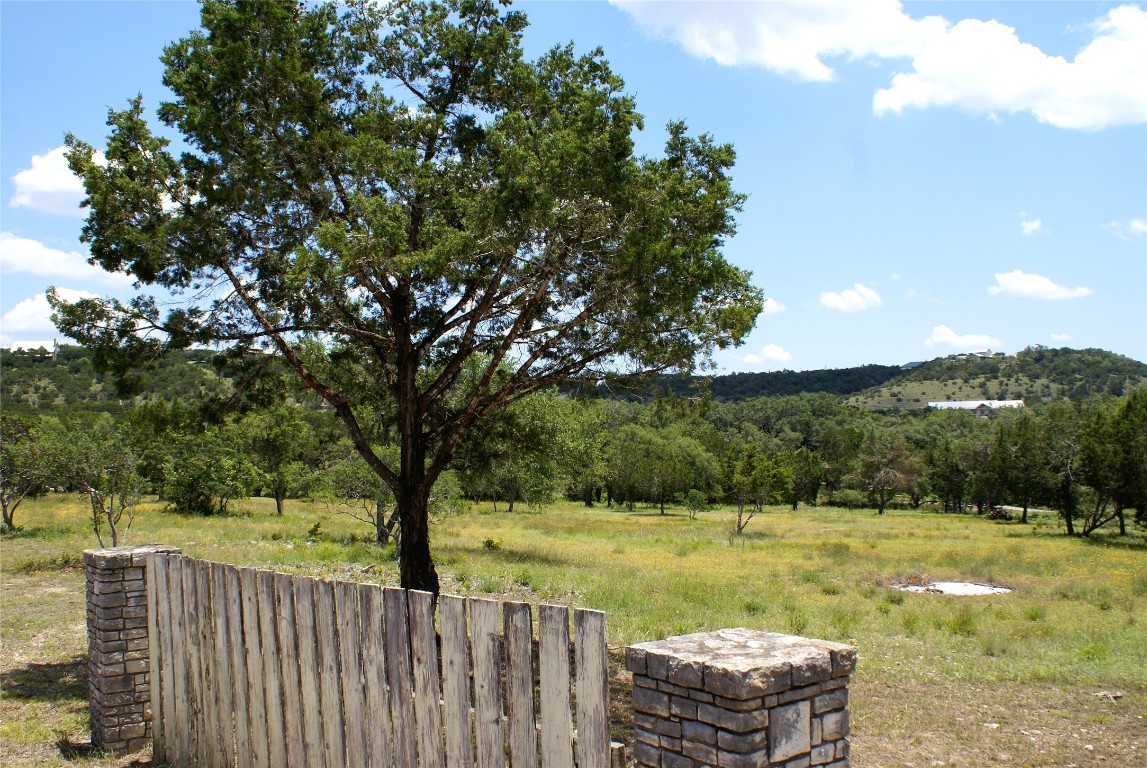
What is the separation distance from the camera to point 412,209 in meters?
11.5

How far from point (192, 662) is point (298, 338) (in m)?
7.30

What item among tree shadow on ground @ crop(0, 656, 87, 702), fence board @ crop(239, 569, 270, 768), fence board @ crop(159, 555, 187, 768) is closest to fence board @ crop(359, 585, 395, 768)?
fence board @ crop(239, 569, 270, 768)

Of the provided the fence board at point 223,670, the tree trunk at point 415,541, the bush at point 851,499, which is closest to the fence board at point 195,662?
the fence board at point 223,670

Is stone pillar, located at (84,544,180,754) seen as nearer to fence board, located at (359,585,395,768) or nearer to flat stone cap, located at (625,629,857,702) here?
fence board, located at (359,585,395,768)

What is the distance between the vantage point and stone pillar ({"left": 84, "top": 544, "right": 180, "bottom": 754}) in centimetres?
713

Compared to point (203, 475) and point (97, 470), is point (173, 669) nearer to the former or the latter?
point (97, 470)

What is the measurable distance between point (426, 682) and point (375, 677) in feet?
1.65

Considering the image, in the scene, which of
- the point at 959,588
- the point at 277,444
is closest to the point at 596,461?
the point at 277,444

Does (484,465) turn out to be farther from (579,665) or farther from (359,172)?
(579,665)

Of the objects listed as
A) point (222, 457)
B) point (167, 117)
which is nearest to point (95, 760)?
point (167, 117)

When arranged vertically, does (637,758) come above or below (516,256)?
below

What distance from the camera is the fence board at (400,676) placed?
445cm

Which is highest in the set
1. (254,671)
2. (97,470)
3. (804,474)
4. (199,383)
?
(199,383)

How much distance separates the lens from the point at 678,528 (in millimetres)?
47219
